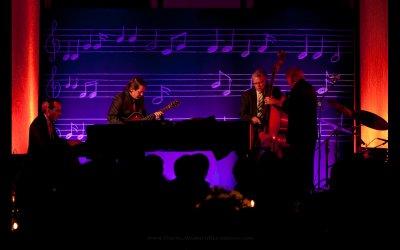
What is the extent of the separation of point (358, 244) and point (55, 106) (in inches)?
223

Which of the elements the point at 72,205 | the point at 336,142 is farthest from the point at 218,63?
the point at 72,205

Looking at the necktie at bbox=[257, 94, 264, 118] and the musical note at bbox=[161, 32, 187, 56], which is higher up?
the musical note at bbox=[161, 32, 187, 56]

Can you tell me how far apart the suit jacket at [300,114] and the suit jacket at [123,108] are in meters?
2.47

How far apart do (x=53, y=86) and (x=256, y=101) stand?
11.7 ft

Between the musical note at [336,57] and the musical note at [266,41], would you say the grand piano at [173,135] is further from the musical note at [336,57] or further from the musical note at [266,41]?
the musical note at [336,57]

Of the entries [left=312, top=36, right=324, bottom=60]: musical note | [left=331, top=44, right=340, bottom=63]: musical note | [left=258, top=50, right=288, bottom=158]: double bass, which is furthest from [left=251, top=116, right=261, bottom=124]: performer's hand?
[left=331, top=44, right=340, bottom=63]: musical note

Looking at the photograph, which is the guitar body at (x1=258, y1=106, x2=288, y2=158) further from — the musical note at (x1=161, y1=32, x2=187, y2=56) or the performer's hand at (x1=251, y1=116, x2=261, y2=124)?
the musical note at (x1=161, y1=32, x2=187, y2=56)

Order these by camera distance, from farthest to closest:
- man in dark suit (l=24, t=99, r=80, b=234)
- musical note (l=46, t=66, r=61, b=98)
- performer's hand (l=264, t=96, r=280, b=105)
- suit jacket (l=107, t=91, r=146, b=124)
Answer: musical note (l=46, t=66, r=61, b=98), suit jacket (l=107, t=91, r=146, b=124), performer's hand (l=264, t=96, r=280, b=105), man in dark suit (l=24, t=99, r=80, b=234)

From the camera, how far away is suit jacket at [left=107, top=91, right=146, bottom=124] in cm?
907

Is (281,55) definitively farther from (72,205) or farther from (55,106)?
(72,205)

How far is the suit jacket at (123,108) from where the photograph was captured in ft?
29.8

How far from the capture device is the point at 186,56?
10.3 m

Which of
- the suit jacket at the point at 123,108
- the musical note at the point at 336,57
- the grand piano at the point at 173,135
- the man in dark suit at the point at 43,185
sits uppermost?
the musical note at the point at 336,57

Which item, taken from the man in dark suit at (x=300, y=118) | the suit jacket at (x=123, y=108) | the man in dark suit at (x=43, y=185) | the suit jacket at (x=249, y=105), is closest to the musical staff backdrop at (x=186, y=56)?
the suit jacket at (x=249, y=105)
